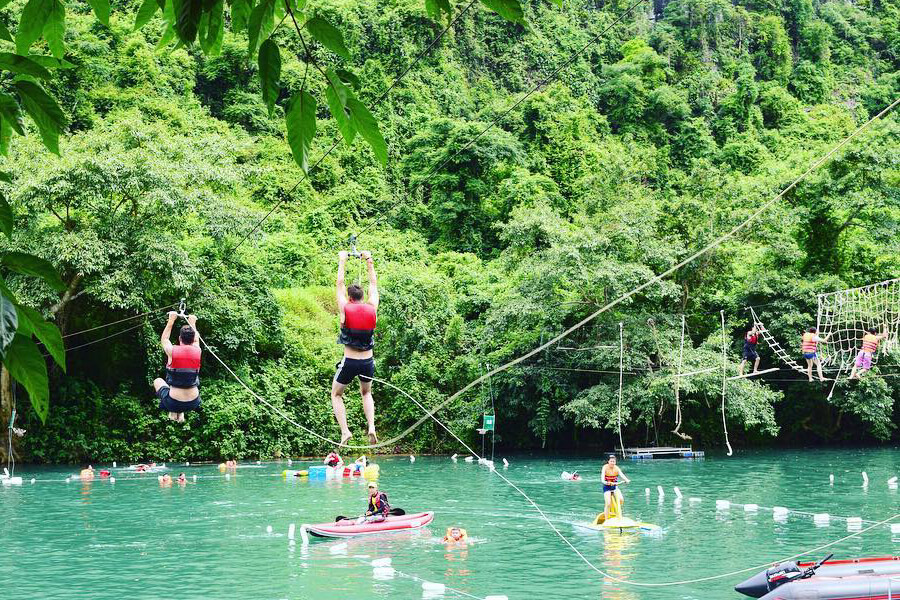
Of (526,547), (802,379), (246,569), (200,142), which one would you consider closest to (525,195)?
(802,379)

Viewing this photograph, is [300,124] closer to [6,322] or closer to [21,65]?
[21,65]

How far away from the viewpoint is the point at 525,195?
36406 mm

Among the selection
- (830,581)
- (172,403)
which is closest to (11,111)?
(172,403)

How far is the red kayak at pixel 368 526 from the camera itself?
15.9 m

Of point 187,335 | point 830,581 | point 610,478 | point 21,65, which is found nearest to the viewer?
point 21,65

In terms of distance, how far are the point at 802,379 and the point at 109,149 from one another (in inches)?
881

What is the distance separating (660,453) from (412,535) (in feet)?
47.2

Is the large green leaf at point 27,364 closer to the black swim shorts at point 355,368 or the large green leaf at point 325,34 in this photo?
the large green leaf at point 325,34

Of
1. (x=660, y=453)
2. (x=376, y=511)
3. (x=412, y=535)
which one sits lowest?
(x=412, y=535)

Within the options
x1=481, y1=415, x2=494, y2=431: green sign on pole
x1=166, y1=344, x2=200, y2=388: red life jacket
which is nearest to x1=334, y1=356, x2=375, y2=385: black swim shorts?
x1=166, y1=344, x2=200, y2=388: red life jacket

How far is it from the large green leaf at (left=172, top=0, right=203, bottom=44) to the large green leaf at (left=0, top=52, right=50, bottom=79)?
0.29 meters

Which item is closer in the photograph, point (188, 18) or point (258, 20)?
point (188, 18)

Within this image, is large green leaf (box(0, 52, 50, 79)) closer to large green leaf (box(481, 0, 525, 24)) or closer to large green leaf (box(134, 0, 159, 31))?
large green leaf (box(134, 0, 159, 31))

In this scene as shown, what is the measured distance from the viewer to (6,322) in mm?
1202
